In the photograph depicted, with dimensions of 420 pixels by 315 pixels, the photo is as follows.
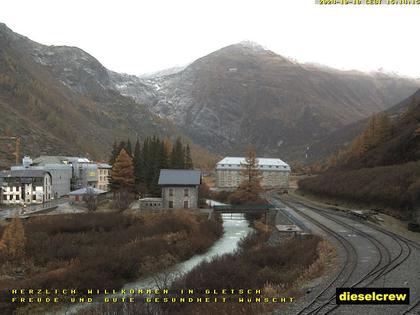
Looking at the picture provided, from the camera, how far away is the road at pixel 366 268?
18.5 meters

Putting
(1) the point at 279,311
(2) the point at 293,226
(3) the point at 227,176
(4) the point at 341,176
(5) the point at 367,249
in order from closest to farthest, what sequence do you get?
(1) the point at 279,311
(5) the point at 367,249
(2) the point at 293,226
(4) the point at 341,176
(3) the point at 227,176

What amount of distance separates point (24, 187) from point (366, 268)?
67598mm

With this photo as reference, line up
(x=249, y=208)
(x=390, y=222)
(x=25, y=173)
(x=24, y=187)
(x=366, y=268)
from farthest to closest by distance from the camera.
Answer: (x=25, y=173) < (x=24, y=187) < (x=249, y=208) < (x=390, y=222) < (x=366, y=268)

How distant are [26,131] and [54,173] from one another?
73.4 meters

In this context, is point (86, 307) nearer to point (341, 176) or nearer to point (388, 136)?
point (341, 176)

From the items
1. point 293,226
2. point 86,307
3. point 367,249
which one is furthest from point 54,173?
point 367,249

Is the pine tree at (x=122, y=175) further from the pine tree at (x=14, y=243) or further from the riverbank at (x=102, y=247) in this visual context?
A: the pine tree at (x=14, y=243)

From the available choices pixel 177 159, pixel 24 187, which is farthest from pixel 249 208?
pixel 24 187

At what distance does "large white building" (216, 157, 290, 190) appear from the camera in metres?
141

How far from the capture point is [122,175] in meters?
74.9

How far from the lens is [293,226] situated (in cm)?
4638

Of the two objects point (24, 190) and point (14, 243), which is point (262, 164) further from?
point (14, 243)

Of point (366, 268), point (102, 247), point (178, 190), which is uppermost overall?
point (178, 190)

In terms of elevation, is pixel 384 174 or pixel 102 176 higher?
pixel 384 174
